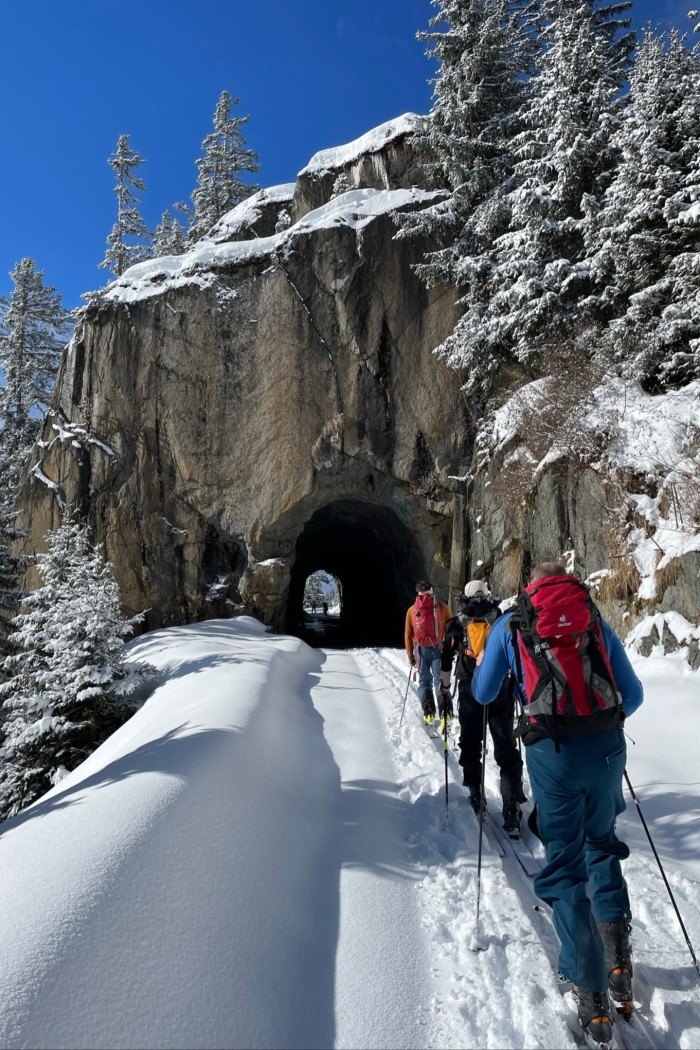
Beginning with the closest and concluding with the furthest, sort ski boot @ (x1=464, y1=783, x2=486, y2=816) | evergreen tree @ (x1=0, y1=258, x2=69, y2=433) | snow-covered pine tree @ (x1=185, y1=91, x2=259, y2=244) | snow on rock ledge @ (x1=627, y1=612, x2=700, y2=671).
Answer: ski boot @ (x1=464, y1=783, x2=486, y2=816) → snow on rock ledge @ (x1=627, y1=612, x2=700, y2=671) → evergreen tree @ (x1=0, y1=258, x2=69, y2=433) → snow-covered pine tree @ (x1=185, y1=91, x2=259, y2=244)

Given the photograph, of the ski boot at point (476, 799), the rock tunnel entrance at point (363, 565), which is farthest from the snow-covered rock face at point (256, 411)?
the ski boot at point (476, 799)

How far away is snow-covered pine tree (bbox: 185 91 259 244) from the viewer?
31.8 metres

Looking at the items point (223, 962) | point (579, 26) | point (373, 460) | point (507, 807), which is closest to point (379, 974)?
point (223, 962)

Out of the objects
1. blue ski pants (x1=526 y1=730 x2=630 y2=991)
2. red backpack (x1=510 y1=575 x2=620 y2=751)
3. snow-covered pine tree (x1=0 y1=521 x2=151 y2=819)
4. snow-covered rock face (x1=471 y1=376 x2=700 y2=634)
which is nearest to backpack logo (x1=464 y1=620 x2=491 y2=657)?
red backpack (x1=510 y1=575 x2=620 y2=751)

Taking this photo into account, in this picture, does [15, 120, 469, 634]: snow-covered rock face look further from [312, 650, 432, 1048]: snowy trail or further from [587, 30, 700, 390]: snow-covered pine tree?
[312, 650, 432, 1048]: snowy trail

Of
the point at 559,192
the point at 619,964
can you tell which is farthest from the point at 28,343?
the point at 619,964

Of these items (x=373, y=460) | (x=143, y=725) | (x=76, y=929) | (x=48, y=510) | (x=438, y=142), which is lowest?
(x=143, y=725)

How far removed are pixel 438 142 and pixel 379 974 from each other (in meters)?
21.3

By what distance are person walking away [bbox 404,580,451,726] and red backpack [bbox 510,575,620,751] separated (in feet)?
14.8

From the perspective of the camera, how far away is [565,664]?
2.73 metres

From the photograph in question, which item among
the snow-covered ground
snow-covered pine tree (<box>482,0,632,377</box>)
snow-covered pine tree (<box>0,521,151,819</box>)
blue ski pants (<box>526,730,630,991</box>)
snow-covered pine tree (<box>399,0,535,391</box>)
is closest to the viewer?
the snow-covered ground

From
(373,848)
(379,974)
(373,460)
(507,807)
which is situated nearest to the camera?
(379,974)

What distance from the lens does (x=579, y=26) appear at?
14359 millimetres

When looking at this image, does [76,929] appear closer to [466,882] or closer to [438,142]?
[466,882]
